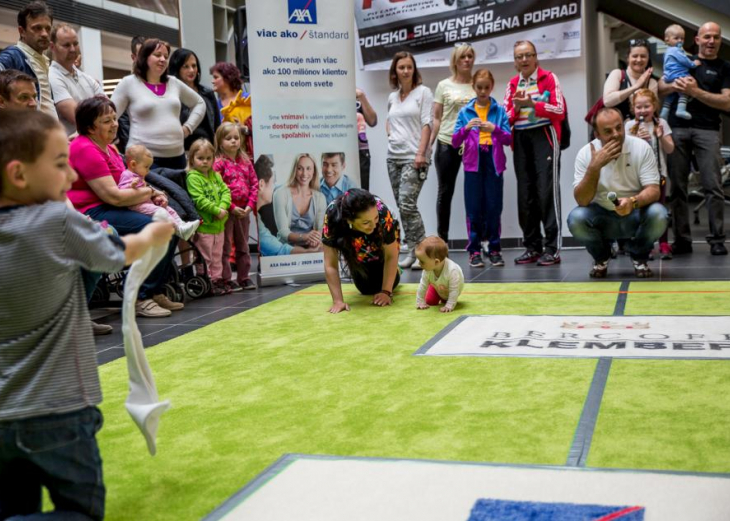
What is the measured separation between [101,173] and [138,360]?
294 cm

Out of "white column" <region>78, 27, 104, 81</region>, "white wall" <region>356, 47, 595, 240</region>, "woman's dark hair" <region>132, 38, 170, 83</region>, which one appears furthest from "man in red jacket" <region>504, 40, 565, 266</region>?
"white column" <region>78, 27, 104, 81</region>

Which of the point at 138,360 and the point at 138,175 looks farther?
the point at 138,175

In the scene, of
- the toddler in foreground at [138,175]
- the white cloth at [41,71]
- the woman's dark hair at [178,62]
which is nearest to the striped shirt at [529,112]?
the woman's dark hair at [178,62]

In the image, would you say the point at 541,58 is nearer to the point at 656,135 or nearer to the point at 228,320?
the point at 656,135

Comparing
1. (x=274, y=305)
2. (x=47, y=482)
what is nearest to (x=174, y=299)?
(x=274, y=305)

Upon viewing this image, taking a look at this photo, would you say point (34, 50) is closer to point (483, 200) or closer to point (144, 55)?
point (144, 55)

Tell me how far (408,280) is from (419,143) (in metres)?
1.26

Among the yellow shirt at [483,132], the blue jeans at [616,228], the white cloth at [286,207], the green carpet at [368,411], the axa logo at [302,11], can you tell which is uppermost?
the axa logo at [302,11]

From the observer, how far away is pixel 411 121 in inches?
268

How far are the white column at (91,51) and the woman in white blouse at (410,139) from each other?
7.53 meters

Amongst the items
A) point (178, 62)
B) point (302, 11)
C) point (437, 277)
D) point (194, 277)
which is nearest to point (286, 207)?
point (194, 277)

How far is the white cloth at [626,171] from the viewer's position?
541cm

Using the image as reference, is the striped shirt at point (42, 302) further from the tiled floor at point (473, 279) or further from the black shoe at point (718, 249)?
the black shoe at point (718, 249)

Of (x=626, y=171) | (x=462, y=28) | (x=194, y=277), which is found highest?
(x=462, y=28)
